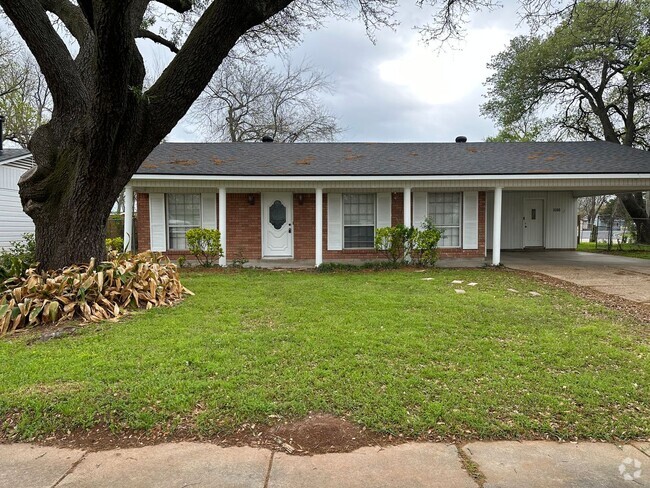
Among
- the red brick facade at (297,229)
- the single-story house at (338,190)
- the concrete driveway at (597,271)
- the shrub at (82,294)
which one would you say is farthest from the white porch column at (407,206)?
the shrub at (82,294)

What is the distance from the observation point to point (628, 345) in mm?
4371

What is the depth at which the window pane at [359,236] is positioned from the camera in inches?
461

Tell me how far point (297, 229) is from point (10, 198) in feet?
30.9

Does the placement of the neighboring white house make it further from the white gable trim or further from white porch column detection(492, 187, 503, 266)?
white porch column detection(492, 187, 503, 266)

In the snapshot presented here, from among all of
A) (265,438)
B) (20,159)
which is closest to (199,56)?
(265,438)

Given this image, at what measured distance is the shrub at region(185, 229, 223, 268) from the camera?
10562 millimetres

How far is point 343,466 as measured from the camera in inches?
94.7

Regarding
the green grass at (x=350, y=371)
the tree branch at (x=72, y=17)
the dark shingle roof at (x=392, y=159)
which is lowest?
the green grass at (x=350, y=371)

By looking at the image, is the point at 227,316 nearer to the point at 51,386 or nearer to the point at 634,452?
the point at 51,386

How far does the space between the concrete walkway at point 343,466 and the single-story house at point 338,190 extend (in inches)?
333

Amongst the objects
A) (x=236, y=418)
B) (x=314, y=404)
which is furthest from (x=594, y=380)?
(x=236, y=418)

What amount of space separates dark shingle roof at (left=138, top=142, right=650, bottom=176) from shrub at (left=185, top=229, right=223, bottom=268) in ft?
5.27

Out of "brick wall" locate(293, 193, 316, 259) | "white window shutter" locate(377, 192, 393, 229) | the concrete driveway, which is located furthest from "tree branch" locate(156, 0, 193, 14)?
the concrete driveway

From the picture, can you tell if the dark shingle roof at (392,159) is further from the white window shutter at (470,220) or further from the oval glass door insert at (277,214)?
the oval glass door insert at (277,214)
